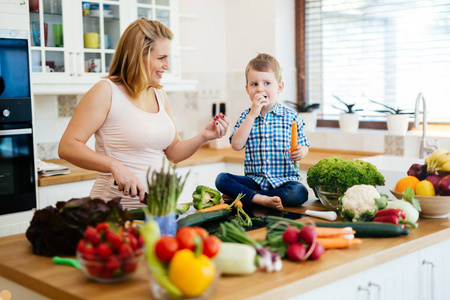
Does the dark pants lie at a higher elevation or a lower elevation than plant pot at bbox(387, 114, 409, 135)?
lower

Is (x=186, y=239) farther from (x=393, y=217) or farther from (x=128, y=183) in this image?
(x=393, y=217)

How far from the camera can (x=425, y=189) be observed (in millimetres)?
2189

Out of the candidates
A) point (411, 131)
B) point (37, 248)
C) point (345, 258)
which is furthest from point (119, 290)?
point (411, 131)

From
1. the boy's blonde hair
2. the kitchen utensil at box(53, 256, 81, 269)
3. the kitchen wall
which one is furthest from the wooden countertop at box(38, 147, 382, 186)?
the kitchen utensil at box(53, 256, 81, 269)

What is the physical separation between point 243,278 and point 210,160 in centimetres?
285

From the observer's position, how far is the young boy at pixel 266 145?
8.32 ft

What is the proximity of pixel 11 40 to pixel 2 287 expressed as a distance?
196cm

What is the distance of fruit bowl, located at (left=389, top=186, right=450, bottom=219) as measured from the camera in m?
2.14

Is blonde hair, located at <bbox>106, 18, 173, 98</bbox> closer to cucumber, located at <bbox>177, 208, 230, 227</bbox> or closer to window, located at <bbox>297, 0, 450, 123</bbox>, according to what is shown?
cucumber, located at <bbox>177, 208, 230, 227</bbox>

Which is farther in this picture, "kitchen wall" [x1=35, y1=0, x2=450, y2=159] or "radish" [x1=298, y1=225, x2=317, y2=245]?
"kitchen wall" [x1=35, y1=0, x2=450, y2=159]

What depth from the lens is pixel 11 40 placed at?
10.8ft

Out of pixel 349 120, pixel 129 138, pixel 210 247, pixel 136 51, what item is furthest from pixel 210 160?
pixel 210 247

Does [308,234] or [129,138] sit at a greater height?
[129,138]

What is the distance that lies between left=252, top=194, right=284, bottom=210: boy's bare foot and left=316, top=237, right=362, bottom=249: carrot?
59 centimetres
